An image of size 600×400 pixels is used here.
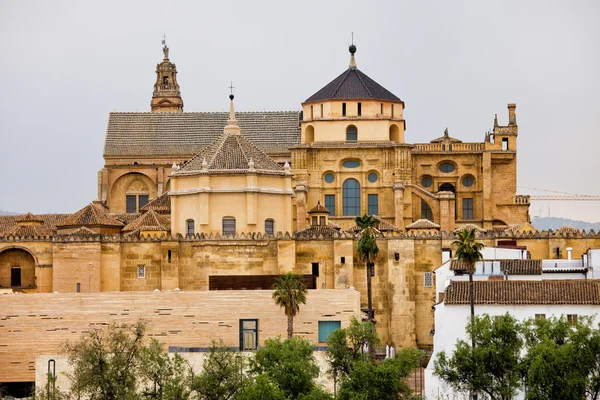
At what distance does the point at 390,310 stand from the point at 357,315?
803cm

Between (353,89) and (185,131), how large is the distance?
1339 centimetres

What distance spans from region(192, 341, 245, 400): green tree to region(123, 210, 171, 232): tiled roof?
22673 mm

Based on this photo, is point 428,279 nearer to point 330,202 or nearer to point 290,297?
point 290,297

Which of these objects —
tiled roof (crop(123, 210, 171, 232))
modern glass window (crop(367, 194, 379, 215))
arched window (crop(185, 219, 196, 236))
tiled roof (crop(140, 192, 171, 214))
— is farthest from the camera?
modern glass window (crop(367, 194, 379, 215))

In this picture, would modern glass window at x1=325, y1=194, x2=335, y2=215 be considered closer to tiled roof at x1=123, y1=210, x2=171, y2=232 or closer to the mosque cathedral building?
the mosque cathedral building

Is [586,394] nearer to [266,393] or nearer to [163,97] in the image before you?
[266,393]

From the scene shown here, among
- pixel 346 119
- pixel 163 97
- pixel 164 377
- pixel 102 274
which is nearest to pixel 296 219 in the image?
pixel 346 119

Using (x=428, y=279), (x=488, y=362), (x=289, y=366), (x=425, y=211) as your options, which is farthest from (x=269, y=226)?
(x=488, y=362)

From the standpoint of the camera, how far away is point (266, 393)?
72.6 metres

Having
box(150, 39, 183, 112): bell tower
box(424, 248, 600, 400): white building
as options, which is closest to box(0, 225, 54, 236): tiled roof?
box(424, 248, 600, 400): white building

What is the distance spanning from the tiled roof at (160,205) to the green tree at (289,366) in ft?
93.7

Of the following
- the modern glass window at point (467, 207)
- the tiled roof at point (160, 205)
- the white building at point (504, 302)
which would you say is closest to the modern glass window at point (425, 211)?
the modern glass window at point (467, 207)

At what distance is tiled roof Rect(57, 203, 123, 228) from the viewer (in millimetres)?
101500

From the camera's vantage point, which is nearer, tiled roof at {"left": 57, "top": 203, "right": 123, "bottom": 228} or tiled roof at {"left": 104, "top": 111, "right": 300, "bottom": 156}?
tiled roof at {"left": 57, "top": 203, "right": 123, "bottom": 228}
